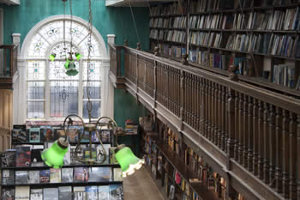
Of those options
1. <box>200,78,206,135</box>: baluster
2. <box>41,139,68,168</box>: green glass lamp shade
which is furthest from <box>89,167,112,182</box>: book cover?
<box>41,139,68,168</box>: green glass lamp shade

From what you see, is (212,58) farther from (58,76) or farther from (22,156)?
(58,76)

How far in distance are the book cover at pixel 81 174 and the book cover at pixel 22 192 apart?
2.65 feet

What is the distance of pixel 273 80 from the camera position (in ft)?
24.2

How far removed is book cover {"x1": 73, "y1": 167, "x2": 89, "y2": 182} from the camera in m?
9.79

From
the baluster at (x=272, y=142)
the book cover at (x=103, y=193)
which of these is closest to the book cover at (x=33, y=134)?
the book cover at (x=103, y=193)

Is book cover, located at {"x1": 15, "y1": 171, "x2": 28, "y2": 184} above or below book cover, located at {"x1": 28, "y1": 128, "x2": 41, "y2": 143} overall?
below

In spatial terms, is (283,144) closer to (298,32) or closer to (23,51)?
(298,32)

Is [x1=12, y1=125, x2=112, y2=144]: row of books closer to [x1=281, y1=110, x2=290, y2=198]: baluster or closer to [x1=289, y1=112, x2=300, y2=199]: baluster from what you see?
[x1=281, y1=110, x2=290, y2=198]: baluster

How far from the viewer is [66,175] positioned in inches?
386

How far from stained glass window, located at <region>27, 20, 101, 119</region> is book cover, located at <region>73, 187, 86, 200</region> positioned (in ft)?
18.8

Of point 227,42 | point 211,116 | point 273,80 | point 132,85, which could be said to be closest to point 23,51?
point 132,85

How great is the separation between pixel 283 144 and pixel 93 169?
649 centimetres

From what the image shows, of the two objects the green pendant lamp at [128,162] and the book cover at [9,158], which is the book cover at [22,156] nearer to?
the book cover at [9,158]

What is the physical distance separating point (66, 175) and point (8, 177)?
0.96 metres
